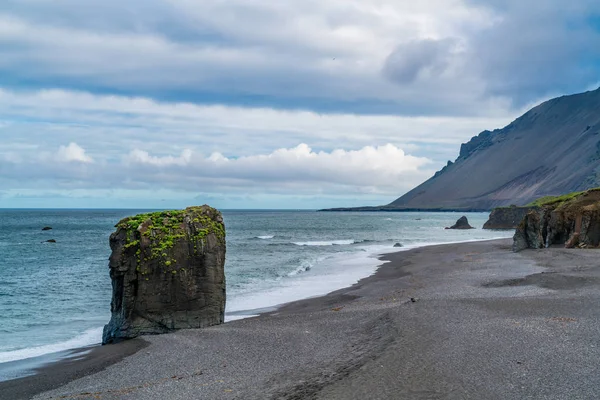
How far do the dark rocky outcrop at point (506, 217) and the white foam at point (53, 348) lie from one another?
114 meters

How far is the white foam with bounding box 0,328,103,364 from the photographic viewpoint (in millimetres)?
17742

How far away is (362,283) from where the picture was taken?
31875mm

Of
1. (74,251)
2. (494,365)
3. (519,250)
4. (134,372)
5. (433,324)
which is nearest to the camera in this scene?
(494,365)

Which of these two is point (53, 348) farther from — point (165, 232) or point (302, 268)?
point (302, 268)

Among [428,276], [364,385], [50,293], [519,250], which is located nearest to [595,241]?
[519,250]

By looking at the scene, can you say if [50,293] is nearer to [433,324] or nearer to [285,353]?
[285,353]

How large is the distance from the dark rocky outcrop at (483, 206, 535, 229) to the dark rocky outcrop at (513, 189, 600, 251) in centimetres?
7725

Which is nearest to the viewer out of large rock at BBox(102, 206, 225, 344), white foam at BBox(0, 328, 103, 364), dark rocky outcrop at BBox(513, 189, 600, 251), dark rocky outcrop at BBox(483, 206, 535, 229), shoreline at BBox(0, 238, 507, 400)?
shoreline at BBox(0, 238, 507, 400)

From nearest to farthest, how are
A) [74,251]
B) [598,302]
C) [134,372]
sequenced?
[134,372] < [598,302] < [74,251]

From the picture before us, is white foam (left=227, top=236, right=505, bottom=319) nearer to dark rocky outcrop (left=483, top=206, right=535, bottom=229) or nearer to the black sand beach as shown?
the black sand beach

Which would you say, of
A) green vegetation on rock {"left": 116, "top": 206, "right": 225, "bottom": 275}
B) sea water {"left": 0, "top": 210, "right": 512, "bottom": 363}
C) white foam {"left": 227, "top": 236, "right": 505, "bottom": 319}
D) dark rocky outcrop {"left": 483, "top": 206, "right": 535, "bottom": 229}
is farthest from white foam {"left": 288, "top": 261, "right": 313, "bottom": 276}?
dark rocky outcrop {"left": 483, "top": 206, "right": 535, "bottom": 229}

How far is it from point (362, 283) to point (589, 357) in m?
20.8

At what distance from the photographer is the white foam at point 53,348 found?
17.7 metres

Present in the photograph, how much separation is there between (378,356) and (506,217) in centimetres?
11966
